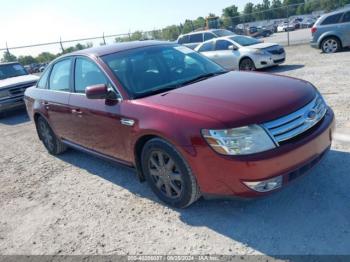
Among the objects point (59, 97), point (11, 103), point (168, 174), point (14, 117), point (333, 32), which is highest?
point (59, 97)

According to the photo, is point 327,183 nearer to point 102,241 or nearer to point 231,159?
point 231,159

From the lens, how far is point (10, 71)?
12.2 metres

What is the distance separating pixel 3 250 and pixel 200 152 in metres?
2.27

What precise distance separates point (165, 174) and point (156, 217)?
467 mm

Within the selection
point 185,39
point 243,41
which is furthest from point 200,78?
point 185,39

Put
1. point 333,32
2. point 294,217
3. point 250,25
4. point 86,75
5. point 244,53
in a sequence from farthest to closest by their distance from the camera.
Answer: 1. point 250,25
2. point 333,32
3. point 244,53
4. point 86,75
5. point 294,217

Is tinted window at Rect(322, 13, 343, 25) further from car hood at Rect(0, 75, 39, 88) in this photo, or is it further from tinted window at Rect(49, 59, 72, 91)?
tinted window at Rect(49, 59, 72, 91)

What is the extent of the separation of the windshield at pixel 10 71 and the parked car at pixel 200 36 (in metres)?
7.06

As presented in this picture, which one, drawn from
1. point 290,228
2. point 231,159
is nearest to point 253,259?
point 290,228

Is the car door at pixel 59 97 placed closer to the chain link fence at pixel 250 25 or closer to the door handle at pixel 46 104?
the door handle at pixel 46 104

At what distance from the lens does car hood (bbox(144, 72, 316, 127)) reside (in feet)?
10.4

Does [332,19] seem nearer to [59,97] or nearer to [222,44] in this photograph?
[222,44]

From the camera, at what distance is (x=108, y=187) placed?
4688 millimetres

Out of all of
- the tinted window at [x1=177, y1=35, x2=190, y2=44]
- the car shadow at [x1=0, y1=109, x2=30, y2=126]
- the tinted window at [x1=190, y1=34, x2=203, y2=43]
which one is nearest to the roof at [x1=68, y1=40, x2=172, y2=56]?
the car shadow at [x1=0, y1=109, x2=30, y2=126]
